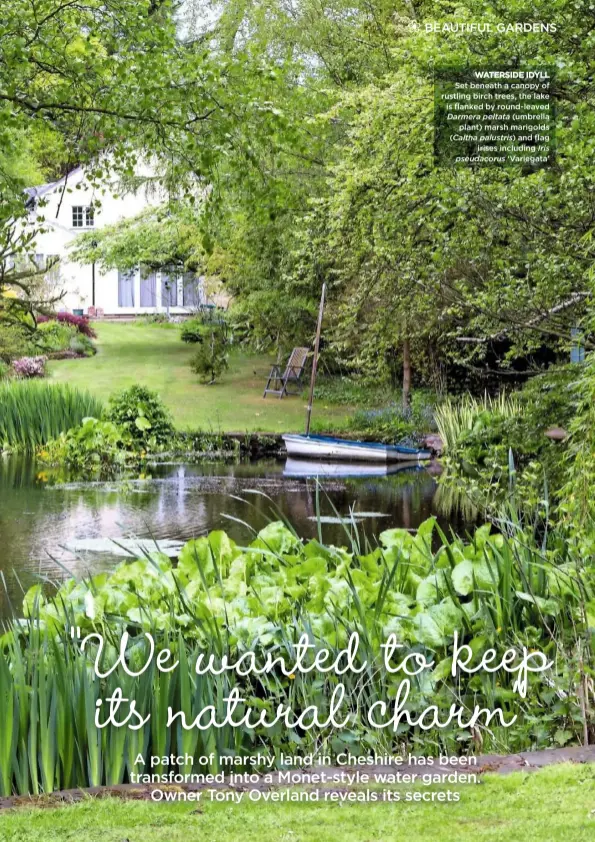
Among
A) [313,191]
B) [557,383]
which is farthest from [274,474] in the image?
[557,383]

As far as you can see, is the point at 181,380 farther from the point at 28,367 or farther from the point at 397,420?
the point at 397,420

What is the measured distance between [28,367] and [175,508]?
10776 mm

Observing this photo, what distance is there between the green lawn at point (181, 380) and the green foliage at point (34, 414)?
82.9 inches

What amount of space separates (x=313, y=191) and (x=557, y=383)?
10201 millimetres

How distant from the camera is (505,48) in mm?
8281

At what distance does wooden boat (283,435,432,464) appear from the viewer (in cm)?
1592

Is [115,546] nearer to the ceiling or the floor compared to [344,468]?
nearer to the ceiling

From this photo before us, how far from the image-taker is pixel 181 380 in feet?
73.8

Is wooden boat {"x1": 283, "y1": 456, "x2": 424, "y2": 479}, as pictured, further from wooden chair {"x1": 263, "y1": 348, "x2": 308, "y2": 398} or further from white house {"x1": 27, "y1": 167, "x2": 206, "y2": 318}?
white house {"x1": 27, "y1": 167, "x2": 206, "y2": 318}

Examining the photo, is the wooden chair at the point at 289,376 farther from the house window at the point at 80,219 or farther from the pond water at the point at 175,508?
the house window at the point at 80,219

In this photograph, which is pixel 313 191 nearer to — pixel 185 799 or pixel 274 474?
pixel 274 474

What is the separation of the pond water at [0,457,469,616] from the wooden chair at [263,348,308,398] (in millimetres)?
4698

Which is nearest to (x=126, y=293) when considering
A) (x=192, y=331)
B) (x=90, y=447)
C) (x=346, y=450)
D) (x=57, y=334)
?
(x=57, y=334)

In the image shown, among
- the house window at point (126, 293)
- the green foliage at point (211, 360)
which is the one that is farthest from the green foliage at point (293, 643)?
the house window at point (126, 293)
